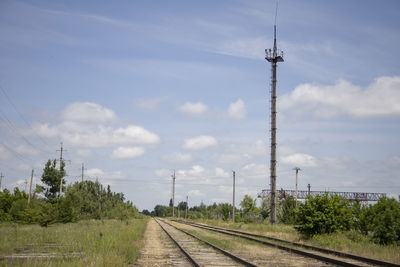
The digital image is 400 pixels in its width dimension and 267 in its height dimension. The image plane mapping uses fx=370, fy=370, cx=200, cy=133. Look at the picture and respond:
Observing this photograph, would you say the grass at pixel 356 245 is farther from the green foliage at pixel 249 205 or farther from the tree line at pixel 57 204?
the green foliage at pixel 249 205

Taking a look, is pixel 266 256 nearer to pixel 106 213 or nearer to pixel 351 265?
pixel 351 265

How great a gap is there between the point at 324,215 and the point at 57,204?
114 feet

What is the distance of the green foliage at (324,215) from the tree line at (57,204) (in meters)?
30.7

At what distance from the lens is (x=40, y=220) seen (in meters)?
42.4

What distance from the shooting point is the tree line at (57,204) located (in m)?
44.4

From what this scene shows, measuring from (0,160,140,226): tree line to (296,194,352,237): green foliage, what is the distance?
1211 inches

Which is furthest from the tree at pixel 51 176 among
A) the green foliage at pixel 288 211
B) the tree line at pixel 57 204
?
the green foliage at pixel 288 211

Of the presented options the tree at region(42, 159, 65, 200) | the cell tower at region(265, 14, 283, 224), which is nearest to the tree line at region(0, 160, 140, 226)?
the tree at region(42, 159, 65, 200)

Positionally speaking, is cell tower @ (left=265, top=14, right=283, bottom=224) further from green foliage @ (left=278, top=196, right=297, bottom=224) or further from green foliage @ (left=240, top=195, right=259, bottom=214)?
green foliage @ (left=240, top=195, right=259, bottom=214)

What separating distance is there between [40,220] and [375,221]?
36.3m

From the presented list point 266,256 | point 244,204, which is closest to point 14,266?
point 266,256

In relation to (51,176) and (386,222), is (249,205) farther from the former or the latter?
(386,222)

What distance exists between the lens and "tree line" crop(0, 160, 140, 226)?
4444 centimetres

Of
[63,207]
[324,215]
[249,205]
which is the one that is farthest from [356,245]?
[249,205]
